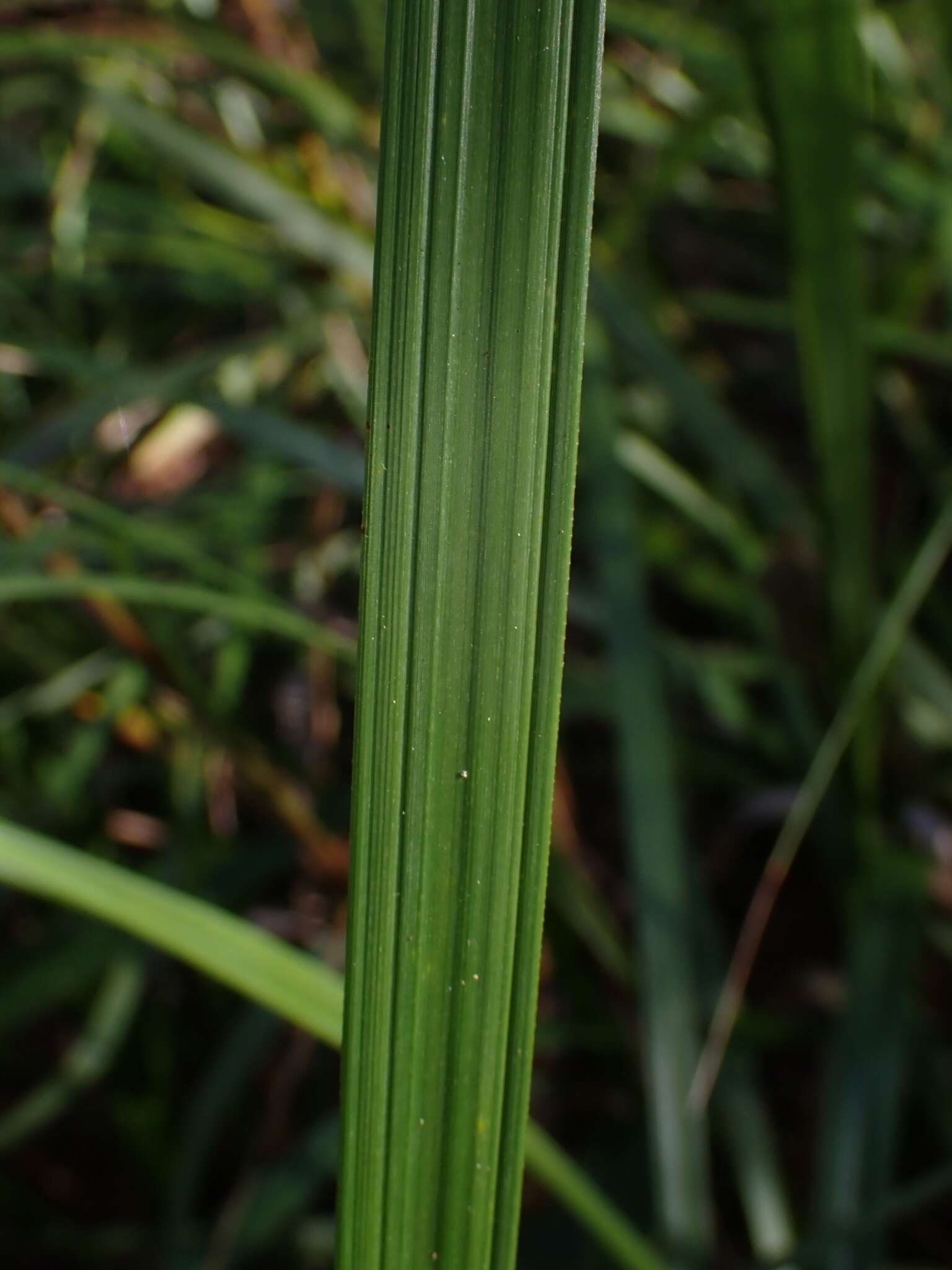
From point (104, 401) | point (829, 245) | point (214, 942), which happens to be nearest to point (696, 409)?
point (829, 245)

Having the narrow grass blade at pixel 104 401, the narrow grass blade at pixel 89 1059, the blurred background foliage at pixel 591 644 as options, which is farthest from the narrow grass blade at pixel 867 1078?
the narrow grass blade at pixel 104 401

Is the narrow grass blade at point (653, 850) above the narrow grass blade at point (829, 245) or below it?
below

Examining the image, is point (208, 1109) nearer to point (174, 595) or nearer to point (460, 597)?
point (174, 595)

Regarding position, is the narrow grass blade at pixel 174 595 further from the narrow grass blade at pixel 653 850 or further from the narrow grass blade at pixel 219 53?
the narrow grass blade at pixel 219 53

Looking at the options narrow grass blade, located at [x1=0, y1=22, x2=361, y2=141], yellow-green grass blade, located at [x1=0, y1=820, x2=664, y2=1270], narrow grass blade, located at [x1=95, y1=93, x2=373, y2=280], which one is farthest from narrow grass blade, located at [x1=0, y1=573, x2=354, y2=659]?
narrow grass blade, located at [x1=0, y1=22, x2=361, y2=141]

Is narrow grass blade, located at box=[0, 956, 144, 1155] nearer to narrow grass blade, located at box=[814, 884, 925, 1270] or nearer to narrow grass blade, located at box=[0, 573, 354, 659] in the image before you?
narrow grass blade, located at box=[0, 573, 354, 659]
